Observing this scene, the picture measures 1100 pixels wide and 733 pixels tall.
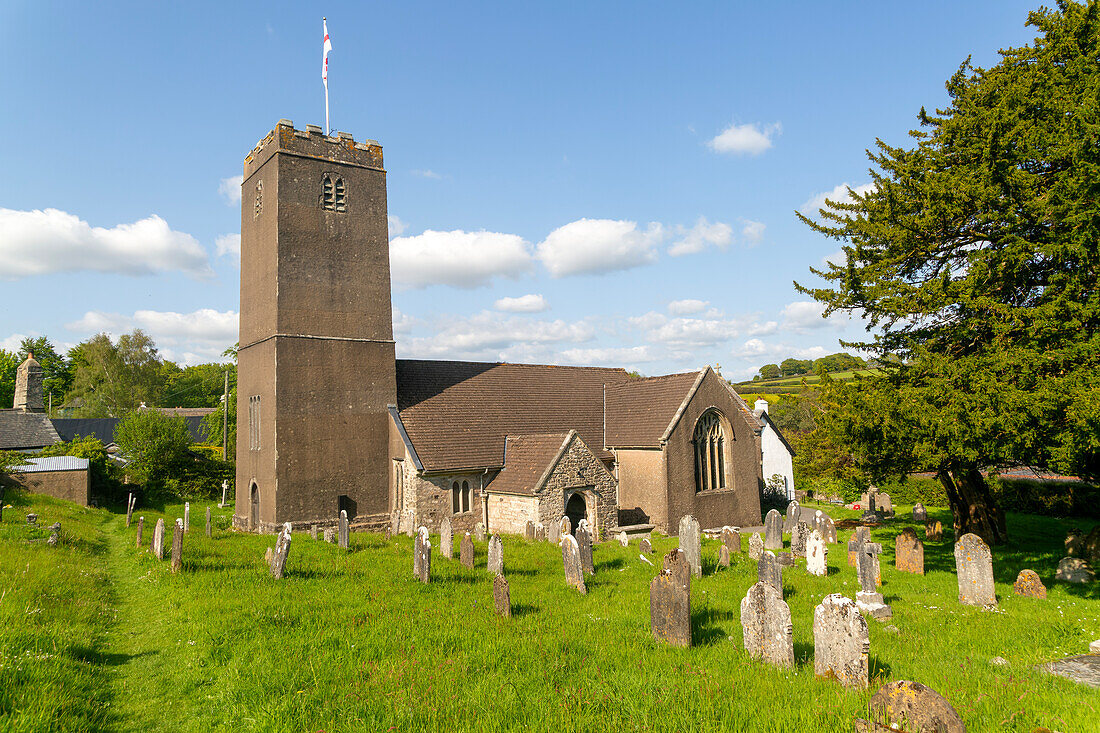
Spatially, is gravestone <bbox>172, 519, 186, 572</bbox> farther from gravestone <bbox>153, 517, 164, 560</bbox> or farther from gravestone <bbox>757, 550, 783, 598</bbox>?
gravestone <bbox>757, 550, 783, 598</bbox>

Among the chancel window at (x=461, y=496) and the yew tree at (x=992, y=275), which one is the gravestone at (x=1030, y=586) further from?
the chancel window at (x=461, y=496)

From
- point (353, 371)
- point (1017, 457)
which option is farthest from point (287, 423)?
point (1017, 457)

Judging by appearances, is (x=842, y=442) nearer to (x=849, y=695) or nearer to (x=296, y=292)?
(x=849, y=695)

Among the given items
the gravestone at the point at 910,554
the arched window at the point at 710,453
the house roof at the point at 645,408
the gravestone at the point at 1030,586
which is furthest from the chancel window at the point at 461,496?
the gravestone at the point at 1030,586

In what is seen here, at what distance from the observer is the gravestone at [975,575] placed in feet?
37.6

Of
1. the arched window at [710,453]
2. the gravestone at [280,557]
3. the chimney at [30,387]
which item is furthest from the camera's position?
the chimney at [30,387]

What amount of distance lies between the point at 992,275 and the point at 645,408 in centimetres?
1500

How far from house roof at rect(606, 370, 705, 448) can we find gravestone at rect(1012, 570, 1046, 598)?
41.3 feet

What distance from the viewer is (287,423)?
2130 centimetres

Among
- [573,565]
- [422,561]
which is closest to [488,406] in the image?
[422,561]

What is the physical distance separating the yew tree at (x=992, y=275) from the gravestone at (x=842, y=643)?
256 inches

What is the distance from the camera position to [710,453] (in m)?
25.5

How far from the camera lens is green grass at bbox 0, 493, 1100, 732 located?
588cm

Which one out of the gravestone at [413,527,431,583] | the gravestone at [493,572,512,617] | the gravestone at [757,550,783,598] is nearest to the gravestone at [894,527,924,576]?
the gravestone at [757,550,783,598]
